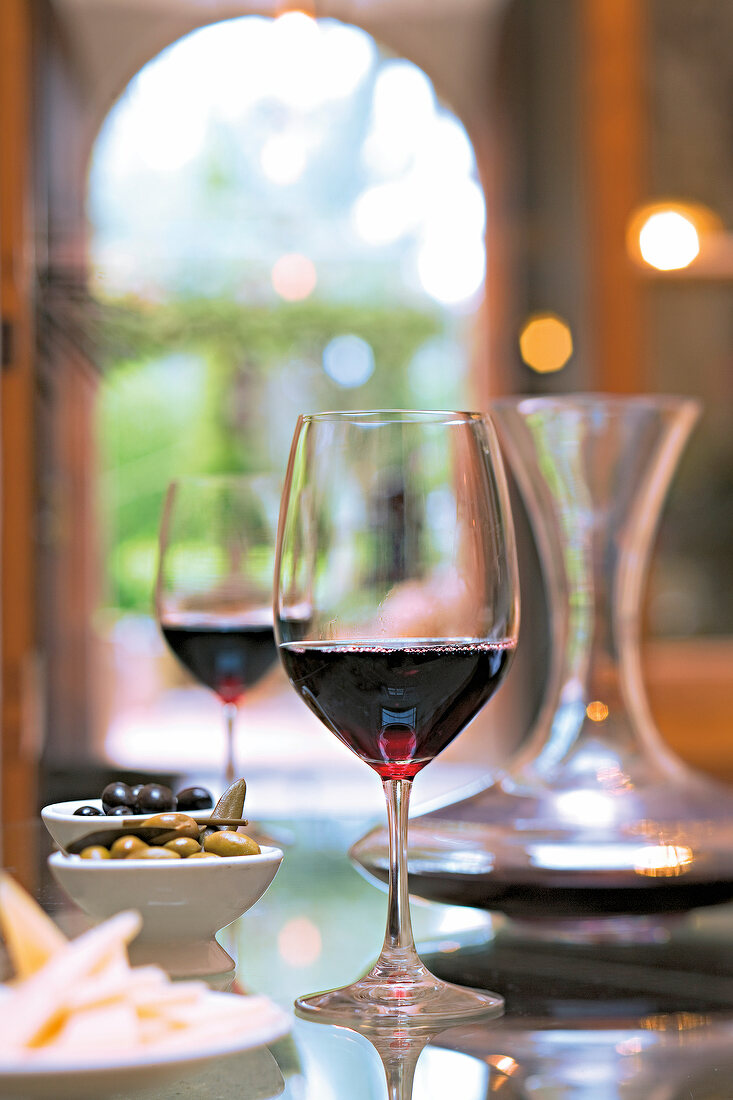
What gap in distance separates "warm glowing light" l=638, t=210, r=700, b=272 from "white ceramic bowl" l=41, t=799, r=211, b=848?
2.70 m

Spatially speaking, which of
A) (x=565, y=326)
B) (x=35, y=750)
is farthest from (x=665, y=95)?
(x=35, y=750)

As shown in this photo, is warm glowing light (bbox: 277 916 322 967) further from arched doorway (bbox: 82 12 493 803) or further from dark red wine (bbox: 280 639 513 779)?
arched doorway (bbox: 82 12 493 803)

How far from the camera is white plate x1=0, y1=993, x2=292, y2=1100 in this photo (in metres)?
0.32

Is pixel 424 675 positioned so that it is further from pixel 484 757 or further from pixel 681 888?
pixel 484 757

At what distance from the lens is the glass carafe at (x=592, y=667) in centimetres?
70

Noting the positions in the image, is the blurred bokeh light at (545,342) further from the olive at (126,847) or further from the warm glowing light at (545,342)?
the olive at (126,847)

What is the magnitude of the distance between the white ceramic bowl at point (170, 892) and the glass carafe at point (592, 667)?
7.4 inches

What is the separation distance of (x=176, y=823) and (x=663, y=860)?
255 mm

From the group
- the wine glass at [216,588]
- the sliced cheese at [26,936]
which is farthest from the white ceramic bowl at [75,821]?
the wine glass at [216,588]

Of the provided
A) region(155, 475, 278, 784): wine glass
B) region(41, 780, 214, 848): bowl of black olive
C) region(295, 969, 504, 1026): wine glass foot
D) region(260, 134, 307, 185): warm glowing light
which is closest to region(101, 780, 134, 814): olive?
region(41, 780, 214, 848): bowl of black olive

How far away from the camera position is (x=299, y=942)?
0.61m

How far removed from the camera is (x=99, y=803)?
1.86 ft

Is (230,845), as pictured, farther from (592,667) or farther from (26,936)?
(592,667)

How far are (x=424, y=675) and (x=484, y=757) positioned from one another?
9.27 feet
